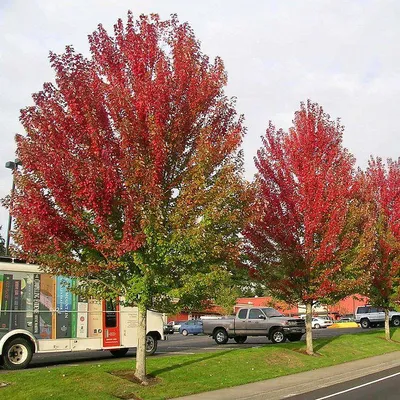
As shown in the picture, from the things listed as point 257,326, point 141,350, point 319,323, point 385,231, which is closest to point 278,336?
point 257,326

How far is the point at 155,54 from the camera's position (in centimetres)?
1210

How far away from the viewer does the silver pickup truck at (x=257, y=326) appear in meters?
25.6

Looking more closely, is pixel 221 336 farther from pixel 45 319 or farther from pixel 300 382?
pixel 300 382

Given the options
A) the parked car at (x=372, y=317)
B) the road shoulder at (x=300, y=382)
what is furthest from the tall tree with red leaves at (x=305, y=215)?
the parked car at (x=372, y=317)

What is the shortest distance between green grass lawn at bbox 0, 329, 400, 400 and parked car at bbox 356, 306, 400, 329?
27438 millimetres

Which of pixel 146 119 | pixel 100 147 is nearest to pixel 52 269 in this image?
pixel 100 147

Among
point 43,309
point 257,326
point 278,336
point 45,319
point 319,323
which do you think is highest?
point 43,309

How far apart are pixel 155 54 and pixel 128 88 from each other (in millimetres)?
1023

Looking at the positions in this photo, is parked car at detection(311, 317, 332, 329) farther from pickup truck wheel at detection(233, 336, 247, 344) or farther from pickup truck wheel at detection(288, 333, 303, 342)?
pickup truck wheel at detection(288, 333, 303, 342)

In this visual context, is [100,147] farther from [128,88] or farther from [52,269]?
[52,269]

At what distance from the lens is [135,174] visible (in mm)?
11000

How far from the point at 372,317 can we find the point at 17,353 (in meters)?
37.9

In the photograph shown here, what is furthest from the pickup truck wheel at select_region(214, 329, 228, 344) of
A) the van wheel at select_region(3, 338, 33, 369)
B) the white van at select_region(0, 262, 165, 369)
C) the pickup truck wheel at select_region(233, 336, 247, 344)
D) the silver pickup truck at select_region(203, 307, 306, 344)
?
the van wheel at select_region(3, 338, 33, 369)

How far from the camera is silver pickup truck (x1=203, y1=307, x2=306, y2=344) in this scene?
2561 centimetres
